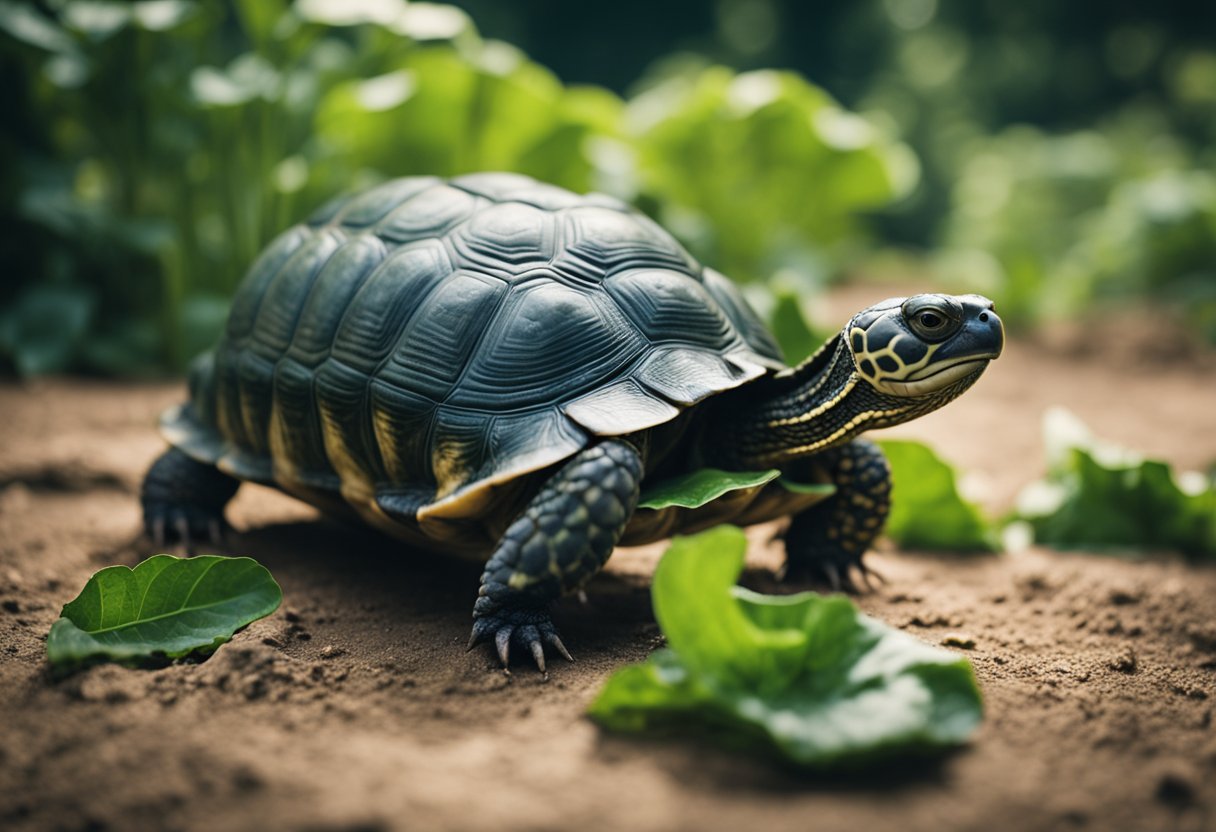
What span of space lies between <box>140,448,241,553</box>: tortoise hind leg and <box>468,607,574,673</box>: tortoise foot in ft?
4.59

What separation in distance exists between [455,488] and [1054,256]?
30.1 feet

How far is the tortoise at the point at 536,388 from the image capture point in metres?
2.34

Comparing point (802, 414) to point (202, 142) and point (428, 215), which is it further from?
point (202, 142)

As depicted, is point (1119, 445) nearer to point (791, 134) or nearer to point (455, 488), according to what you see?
point (791, 134)

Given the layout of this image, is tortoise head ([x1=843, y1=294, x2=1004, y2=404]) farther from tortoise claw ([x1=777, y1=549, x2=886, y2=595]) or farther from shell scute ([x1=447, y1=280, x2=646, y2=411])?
tortoise claw ([x1=777, y1=549, x2=886, y2=595])

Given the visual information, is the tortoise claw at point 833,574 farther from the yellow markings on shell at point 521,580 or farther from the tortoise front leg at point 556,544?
the yellow markings on shell at point 521,580

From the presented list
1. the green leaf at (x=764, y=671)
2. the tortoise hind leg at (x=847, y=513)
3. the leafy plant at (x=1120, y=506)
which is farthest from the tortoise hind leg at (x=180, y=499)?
the leafy plant at (x=1120, y=506)

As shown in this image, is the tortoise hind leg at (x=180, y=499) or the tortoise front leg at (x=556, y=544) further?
the tortoise hind leg at (x=180, y=499)

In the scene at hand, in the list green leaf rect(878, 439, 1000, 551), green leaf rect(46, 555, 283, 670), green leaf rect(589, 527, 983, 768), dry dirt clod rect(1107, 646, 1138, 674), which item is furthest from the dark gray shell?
dry dirt clod rect(1107, 646, 1138, 674)

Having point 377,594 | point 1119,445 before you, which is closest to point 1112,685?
point 377,594

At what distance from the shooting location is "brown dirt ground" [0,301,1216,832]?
168cm

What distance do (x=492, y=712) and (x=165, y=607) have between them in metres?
0.88

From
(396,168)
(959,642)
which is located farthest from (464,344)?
(396,168)

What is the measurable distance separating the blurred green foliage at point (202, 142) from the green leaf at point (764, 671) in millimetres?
3320
